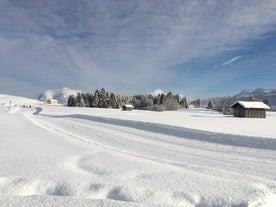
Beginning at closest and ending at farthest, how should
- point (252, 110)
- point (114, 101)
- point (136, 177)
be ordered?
1. point (136, 177)
2. point (252, 110)
3. point (114, 101)

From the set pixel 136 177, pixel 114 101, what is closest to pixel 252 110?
pixel 136 177

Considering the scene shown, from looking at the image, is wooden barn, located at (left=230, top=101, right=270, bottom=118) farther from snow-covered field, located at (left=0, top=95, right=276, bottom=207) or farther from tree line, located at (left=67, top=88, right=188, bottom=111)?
tree line, located at (left=67, top=88, right=188, bottom=111)

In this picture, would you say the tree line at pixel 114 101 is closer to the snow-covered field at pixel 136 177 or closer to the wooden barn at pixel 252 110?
the wooden barn at pixel 252 110

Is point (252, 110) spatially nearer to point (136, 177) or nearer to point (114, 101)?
point (136, 177)

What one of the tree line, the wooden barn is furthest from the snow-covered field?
the tree line

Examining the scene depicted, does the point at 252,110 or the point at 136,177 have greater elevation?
the point at 252,110

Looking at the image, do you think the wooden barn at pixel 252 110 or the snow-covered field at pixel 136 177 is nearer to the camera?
the snow-covered field at pixel 136 177

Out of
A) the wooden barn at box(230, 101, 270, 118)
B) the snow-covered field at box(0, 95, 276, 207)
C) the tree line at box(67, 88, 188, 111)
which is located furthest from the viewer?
the tree line at box(67, 88, 188, 111)

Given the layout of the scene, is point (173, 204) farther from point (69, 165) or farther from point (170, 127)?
point (170, 127)

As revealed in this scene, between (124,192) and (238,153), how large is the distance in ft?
26.4

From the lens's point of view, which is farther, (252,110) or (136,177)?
(252,110)

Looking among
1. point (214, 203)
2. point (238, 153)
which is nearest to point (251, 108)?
point (238, 153)

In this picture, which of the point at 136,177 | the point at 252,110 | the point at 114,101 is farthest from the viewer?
the point at 114,101

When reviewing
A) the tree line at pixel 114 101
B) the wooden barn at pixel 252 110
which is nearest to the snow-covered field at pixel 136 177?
the wooden barn at pixel 252 110
